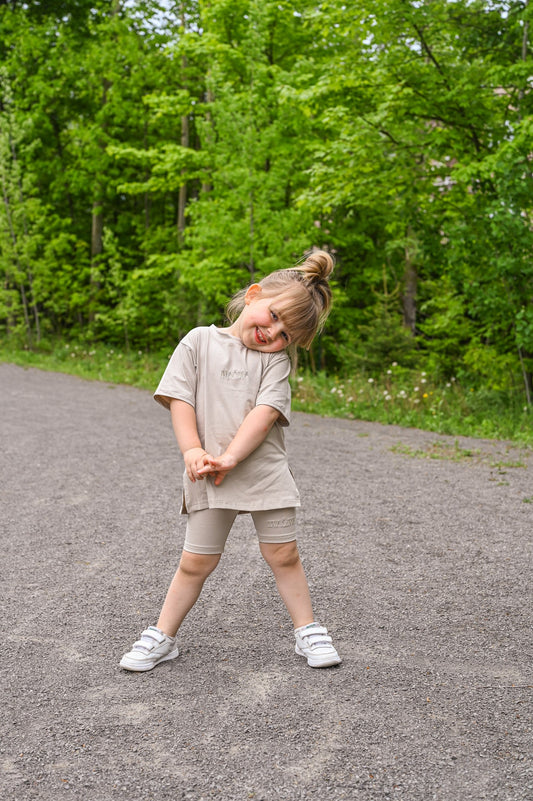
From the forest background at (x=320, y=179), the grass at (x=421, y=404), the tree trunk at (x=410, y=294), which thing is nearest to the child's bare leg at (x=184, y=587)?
the grass at (x=421, y=404)

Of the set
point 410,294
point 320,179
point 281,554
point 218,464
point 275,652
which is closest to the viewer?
point 218,464

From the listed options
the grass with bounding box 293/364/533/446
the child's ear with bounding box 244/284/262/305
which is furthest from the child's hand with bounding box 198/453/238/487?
the grass with bounding box 293/364/533/446

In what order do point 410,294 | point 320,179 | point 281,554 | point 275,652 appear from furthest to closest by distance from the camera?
point 410,294 → point 320,179 → point 275,652 → point 281,554

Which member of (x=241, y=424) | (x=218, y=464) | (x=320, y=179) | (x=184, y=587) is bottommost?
(x=184, y=587)

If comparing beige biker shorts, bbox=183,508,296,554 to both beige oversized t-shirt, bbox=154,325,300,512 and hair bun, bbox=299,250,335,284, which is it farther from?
hair bun, bbox=299,250,335,284

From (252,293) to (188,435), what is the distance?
0.60 m

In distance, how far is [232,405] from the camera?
2.81 m

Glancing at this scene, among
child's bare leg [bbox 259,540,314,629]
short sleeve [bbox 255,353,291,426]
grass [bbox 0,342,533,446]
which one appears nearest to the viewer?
short sleeve [bbox 255,353,291,426]

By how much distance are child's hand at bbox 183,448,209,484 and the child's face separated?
458mm

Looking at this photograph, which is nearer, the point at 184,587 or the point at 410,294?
the point at 184,587

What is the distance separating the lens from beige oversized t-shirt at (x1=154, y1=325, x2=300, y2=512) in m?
2.78

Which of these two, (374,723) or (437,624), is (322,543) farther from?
(374,723)

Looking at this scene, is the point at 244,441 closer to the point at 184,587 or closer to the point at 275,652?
the point at 184,587

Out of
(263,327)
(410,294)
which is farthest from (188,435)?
(410,294)
